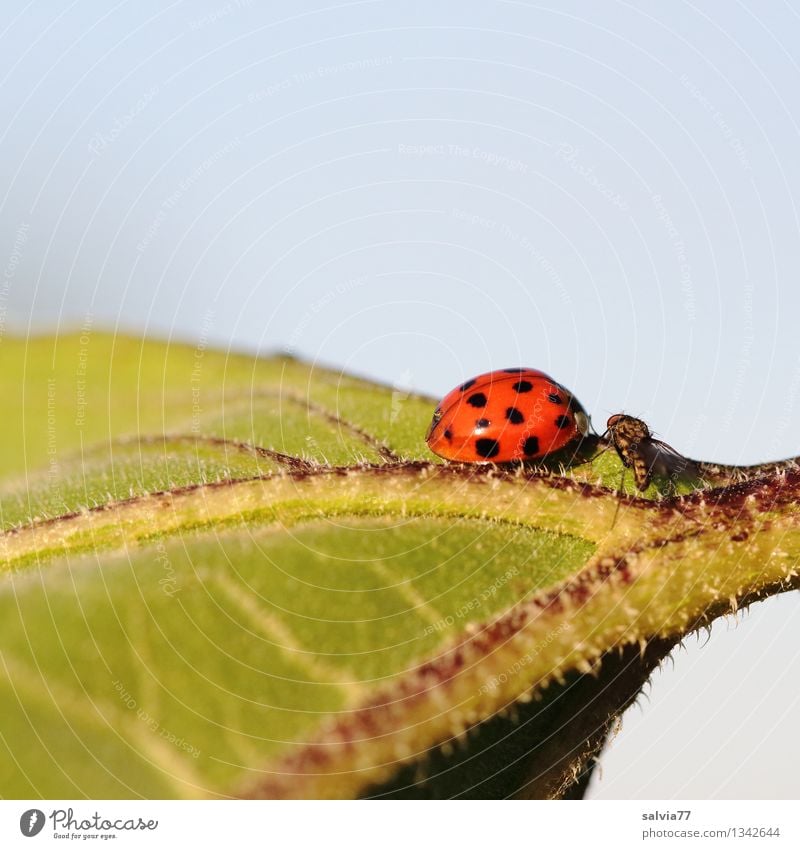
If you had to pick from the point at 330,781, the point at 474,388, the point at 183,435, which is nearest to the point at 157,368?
the point at 183,435

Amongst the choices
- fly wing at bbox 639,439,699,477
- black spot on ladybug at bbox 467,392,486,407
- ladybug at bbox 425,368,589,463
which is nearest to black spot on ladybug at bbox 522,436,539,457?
ladybug at bbox 425,368,589,463

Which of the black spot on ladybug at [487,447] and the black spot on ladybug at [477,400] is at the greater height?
the black spot on ladybug at [477,400]

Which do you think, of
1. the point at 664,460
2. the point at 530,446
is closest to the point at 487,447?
the point at 530,446

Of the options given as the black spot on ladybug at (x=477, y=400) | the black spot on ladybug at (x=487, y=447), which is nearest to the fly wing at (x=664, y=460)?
the black spot on ladybug at (x=487, y=447)

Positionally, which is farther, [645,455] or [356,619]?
[645,455]

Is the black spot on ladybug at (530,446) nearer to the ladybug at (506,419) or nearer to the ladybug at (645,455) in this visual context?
the ladybug at (506,419)

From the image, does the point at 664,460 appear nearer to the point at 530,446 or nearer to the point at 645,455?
the point at 645,455

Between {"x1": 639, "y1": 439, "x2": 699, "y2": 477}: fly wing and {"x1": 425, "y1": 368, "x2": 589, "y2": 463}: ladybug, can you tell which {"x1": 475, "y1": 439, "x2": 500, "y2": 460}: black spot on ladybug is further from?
{"x1": 639, "y1": 439, "x2": 699, "y2": 477}: fly wing
